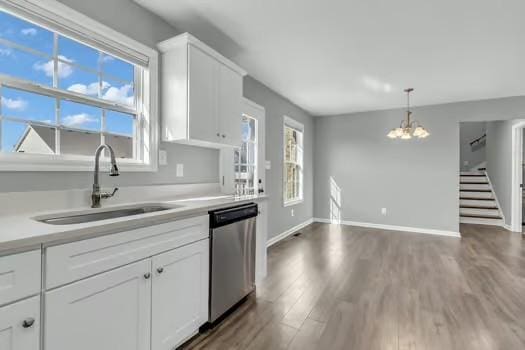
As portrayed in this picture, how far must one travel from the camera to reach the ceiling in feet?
6.85

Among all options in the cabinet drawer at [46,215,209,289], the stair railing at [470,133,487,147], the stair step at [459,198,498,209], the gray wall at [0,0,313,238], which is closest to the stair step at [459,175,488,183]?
the stair step at [459,198,498,209]

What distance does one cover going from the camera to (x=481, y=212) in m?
5.88

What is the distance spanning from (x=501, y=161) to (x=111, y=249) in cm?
752

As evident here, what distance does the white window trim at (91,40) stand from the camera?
1.44 m

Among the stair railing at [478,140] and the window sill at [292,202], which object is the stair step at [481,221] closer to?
the stair railing at [478,140]

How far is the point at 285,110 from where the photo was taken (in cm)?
467

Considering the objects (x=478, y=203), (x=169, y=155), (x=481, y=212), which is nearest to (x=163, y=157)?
(x=169, y=155)

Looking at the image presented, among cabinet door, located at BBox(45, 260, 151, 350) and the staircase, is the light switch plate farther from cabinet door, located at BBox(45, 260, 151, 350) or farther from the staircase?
the staircase

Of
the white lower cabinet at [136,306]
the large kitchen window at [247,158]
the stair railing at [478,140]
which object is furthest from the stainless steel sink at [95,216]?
the stair railing at [478,140]

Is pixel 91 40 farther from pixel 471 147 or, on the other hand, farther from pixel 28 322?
pixel 471 147

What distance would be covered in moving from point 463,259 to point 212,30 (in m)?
4.22

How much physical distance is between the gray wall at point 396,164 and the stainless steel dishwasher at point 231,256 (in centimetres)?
389

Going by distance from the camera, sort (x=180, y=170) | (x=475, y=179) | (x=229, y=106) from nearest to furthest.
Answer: (x=180, y=170) → (x=229, y=106) → (x=475, y=179)

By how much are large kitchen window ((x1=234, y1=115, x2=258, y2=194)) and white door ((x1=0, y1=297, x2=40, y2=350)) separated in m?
2.43
